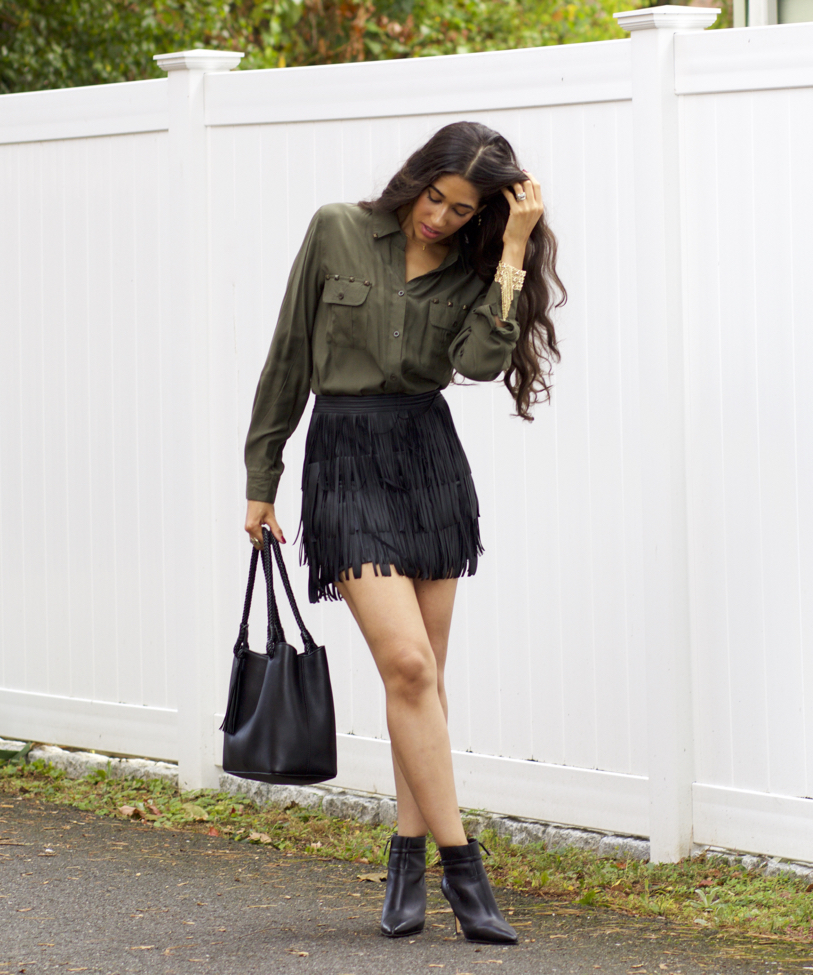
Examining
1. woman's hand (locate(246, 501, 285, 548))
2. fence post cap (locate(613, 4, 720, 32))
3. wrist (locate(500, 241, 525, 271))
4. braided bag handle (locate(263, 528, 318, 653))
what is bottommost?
braided bag handle (locate(263, 528, 318, 653))

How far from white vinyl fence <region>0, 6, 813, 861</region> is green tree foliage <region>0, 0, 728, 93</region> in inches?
210

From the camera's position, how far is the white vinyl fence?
3885 mm

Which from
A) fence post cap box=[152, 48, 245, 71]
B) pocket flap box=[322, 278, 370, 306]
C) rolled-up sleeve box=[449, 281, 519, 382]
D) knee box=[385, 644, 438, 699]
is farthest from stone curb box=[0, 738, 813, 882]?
fence post cap box=[152, 48, 245, 71]

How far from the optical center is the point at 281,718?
11.5 feet

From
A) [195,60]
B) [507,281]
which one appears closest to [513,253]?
[507,281]

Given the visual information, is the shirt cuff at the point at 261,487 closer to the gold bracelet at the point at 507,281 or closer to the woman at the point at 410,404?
Result: the woman at the point at 410,404

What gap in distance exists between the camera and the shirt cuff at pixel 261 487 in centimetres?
359

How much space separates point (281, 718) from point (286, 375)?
0.85 meters

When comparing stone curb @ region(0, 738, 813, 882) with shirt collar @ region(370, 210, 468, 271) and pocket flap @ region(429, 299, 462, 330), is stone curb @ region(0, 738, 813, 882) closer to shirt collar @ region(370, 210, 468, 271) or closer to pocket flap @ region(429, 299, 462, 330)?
pocket flap @ region(429, 299, 462, 330)

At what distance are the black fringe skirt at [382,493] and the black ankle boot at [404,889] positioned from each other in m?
0.67

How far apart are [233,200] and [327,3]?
7.48 meters

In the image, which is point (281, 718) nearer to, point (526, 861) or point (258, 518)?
point (258, 518)

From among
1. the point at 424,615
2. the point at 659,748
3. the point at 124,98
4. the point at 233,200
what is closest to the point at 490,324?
the point at 424,615

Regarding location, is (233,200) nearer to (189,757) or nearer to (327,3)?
(189,757)
